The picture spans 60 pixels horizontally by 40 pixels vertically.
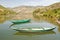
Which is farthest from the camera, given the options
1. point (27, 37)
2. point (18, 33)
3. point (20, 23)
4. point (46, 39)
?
point (20, 23)

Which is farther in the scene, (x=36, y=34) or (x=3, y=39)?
(x=36, y=34)

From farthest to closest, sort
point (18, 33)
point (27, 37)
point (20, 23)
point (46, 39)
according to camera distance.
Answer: point (20, 23), point (18, 33), point (27, 37), point (46, 39)

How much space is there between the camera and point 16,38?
12.8m

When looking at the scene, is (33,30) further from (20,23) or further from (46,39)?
(20,23)

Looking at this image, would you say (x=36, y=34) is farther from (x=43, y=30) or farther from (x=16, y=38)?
(x=16, y=38)

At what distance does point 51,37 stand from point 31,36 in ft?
4.98

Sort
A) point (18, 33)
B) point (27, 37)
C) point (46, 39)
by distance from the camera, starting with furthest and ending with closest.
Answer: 1. point (18, 33)
2. point (27, 37)
3. point (46, 39)

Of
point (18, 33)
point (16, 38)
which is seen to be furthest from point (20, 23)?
point (16, 38)

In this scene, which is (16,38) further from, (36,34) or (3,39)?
(36,34)

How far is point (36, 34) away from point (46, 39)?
1633 millimetres

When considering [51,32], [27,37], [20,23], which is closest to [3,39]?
[27,37]

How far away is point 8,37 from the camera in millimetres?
13148

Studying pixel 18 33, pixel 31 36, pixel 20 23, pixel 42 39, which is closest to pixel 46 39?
pixel 42 39

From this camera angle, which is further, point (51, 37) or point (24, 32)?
point (24, 32)
